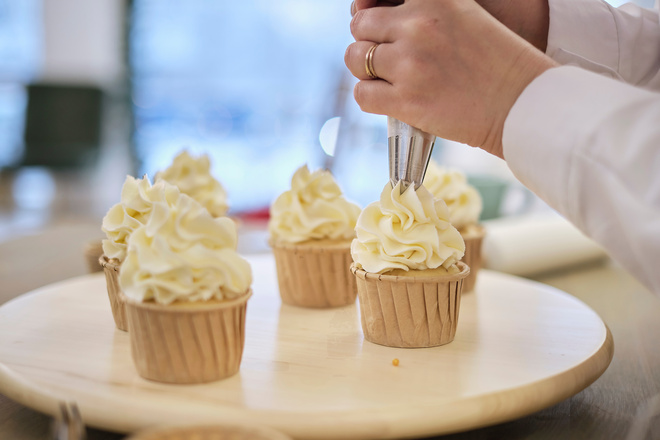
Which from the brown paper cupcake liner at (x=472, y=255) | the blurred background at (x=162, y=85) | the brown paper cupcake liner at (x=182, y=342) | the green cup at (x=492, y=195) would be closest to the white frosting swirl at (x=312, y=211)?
the brown paper cupcake liner at (x=472, y=255)

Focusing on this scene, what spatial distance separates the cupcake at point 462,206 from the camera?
1548 mm

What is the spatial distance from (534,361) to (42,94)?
6627 mm

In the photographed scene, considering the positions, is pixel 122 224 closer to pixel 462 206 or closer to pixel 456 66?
pixel 456 66

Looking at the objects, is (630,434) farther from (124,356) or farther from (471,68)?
(124,356)

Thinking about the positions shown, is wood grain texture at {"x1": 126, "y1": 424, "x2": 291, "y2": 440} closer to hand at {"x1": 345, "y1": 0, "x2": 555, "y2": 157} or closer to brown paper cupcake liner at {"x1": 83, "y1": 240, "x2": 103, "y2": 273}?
hand at {"x1": 345, "y1": 0, "x2": 555, "y2": 157}

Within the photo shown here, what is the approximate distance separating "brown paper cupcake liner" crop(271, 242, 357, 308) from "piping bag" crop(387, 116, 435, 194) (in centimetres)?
28

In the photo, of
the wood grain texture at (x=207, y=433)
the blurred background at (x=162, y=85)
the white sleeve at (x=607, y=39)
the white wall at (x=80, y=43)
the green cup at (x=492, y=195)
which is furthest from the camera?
the white wall at (x=80, y=43)

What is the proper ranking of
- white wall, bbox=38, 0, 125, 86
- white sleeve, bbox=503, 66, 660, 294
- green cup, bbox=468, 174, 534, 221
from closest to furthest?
white sleeve, bbox=503, 66, 660, 294 → green cup, bbox=468, 174, 534, 221 → white wall, bbox=38, 0, 125, 86

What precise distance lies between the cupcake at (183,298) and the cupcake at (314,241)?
427mm

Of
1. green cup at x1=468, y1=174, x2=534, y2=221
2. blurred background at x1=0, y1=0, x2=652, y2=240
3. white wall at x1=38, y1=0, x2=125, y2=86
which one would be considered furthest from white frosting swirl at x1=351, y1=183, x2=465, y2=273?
white wall at x1=38, y1=0, x2=125, y2=86

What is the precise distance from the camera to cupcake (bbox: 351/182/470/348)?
3.64 ft

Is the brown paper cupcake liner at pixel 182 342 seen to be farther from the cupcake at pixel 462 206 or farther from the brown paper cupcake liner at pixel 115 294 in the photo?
the cupcake at pixel 462 206

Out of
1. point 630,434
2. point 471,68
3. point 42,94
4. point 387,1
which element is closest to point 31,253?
point 387,1

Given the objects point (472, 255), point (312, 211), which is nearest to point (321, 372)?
point (312, 211)
